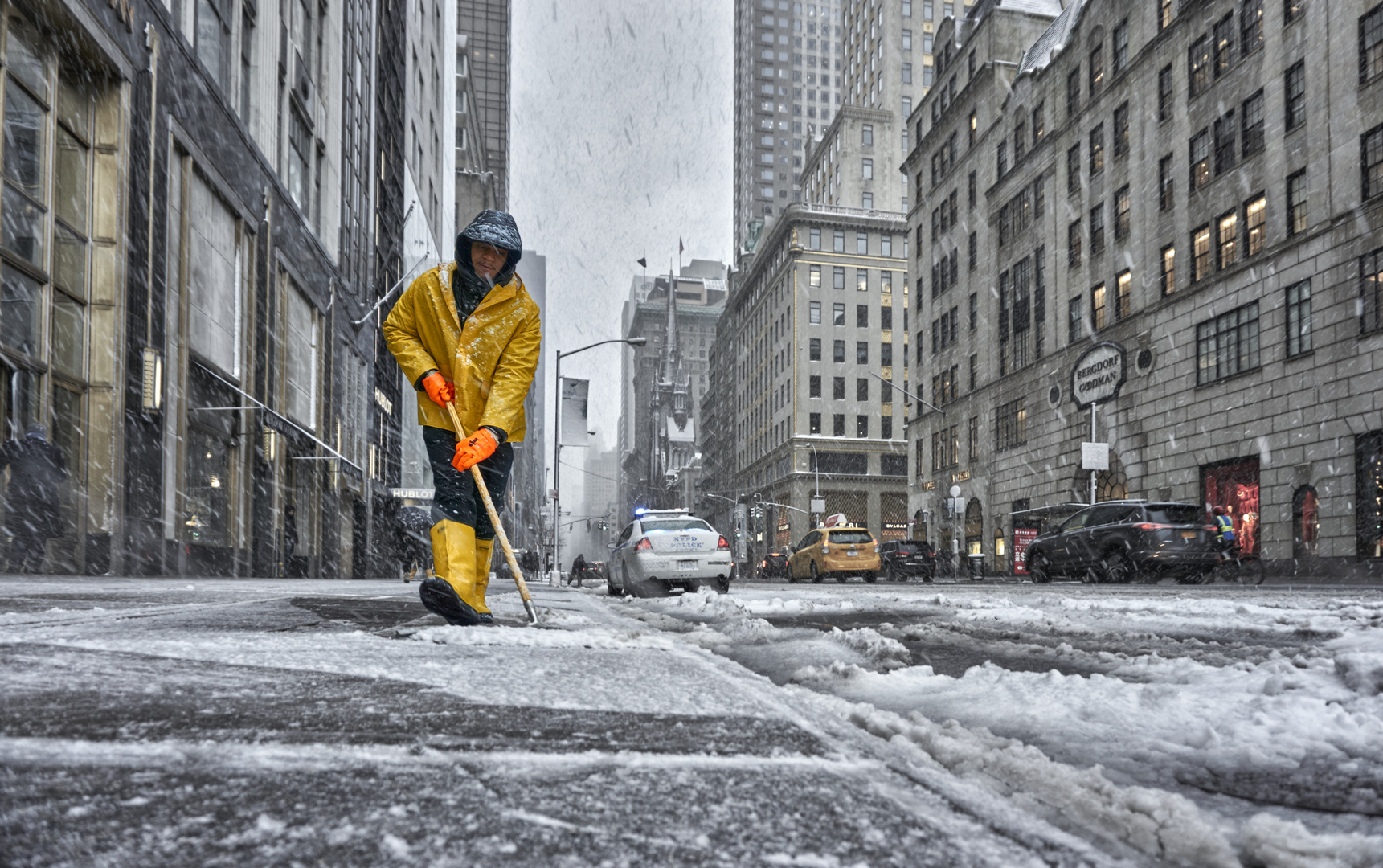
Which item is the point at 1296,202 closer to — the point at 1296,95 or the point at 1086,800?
the point at 1296,95

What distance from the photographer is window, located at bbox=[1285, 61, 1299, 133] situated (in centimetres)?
2578

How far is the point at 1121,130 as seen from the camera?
116ft

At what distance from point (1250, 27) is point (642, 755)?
33445 millimetres

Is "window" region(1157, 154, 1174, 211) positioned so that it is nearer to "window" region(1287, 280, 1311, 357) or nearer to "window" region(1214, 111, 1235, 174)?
"window" region(1214, 111, 1235, 174)

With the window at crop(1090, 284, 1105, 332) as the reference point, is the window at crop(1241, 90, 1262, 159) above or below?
above

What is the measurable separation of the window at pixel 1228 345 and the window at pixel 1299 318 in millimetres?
1346

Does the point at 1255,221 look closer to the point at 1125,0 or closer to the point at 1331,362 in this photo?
the point at 1331,362

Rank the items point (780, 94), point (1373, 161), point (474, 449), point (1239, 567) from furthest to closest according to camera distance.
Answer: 1. point (780, 94)
2. point (1373, 161)
3. point (1239, 567)
4. point (474, 449)

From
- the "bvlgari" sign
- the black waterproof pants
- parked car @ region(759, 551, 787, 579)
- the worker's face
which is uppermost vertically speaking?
the "bvlgari" sign

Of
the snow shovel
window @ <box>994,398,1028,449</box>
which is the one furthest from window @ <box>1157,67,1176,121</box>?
the snow shovel

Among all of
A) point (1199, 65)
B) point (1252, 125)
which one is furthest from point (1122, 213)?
point (1252, 125)

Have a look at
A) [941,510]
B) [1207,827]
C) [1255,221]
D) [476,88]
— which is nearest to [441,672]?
[1207,827]

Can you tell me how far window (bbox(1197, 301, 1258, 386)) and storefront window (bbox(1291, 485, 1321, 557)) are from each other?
4.02 meters

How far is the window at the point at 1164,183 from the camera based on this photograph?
31859mm
